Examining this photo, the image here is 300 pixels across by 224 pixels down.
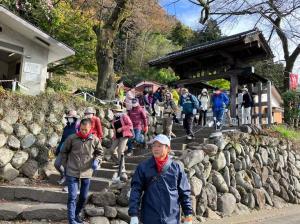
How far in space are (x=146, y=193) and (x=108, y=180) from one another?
189 inches

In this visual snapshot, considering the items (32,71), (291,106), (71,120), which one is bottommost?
(71,120)

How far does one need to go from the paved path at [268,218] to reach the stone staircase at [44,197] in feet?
7.02

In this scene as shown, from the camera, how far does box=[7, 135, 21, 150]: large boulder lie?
10.5m

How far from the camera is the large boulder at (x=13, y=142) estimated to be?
10.5 m

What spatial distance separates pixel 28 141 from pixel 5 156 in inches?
31.8

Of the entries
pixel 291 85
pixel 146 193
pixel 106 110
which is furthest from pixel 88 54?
pixel 146 193

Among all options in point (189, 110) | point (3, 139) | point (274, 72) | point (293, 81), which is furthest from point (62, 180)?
point (274, 72)

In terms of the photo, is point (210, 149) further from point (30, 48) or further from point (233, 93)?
point (30, 48)

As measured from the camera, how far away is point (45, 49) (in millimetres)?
16562

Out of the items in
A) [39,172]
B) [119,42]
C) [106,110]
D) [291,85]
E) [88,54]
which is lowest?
[39,172]

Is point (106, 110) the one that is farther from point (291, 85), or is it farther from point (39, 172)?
point (291, 85)

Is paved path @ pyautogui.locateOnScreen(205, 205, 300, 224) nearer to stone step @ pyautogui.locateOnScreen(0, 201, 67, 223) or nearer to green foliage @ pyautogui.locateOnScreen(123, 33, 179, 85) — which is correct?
stone step @ pyautogui.locateOnScreen(0, 201, 67, 223)

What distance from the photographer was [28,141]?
10.8 metres

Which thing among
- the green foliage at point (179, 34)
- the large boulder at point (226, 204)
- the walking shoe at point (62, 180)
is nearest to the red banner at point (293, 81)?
the large boulder at point (226, 204)
